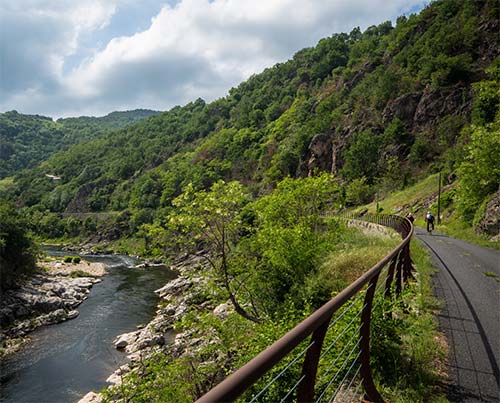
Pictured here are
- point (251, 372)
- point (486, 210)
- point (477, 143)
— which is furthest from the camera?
point (477, 143)

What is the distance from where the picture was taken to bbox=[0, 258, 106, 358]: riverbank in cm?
2582

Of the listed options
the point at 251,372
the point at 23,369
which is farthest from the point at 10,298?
the point at 251,372

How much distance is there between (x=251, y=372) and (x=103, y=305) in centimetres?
3800

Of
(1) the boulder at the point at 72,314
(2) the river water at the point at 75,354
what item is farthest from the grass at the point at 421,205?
(1) the boulder at the point at 72,314

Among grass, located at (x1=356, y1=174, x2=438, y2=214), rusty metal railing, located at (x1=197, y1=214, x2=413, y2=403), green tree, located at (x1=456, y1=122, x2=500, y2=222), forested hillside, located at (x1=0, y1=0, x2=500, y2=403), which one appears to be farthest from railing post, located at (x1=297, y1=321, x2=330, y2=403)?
grass, located at (x1=356, y1=174, x2=438, y2=214)

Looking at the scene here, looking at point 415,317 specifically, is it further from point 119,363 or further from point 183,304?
point 183,304

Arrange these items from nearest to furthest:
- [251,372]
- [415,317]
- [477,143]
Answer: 1. [251,372]
2. [415,317]
3. [477,143]

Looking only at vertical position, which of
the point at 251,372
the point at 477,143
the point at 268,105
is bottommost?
the point at 251,372

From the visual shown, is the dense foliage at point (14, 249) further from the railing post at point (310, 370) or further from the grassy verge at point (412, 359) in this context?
the railing post at point (310, 370)

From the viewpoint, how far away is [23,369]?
20.7m

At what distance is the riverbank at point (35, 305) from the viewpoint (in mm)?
25819

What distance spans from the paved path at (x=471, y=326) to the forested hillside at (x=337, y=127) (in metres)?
17.1

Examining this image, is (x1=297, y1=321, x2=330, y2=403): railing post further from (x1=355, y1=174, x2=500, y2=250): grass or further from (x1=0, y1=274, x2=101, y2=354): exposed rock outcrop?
(x1=0, y1=274, x2=101, y2=354): exposed rock outcrop

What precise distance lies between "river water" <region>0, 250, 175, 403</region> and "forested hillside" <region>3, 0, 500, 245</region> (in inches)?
511
